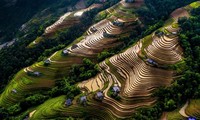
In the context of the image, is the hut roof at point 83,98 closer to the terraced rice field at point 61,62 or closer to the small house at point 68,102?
the small house at point 68,102

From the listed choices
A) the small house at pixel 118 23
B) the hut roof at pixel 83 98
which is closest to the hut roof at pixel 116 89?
the hut roof at pixel 83 98

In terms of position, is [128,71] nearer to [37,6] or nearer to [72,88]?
[72,88]

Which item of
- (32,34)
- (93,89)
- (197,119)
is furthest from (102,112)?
(32,34)

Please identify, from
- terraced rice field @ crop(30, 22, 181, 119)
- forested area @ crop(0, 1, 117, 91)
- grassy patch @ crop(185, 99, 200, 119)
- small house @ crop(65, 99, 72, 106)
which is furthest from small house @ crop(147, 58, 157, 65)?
forested area @ crop(0, 1, 117, 91)

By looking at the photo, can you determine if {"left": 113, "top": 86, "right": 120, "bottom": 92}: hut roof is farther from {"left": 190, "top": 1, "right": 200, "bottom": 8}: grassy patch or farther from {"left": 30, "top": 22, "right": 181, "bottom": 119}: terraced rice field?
{"left": 190, "top": 1, "right": 200, "bottom": 8}: grassy patch

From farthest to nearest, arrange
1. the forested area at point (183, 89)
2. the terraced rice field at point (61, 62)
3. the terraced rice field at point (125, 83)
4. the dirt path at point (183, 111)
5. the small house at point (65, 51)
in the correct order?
the small house at point (65, 51) → the terraced rice field at point (61, 62) → the terraced rice field at point (125, 83) → the forested area at point (183, 89) → the dirt path at point (183, 111)

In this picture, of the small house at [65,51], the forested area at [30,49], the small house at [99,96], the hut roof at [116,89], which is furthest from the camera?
the forested area at [30,49]
